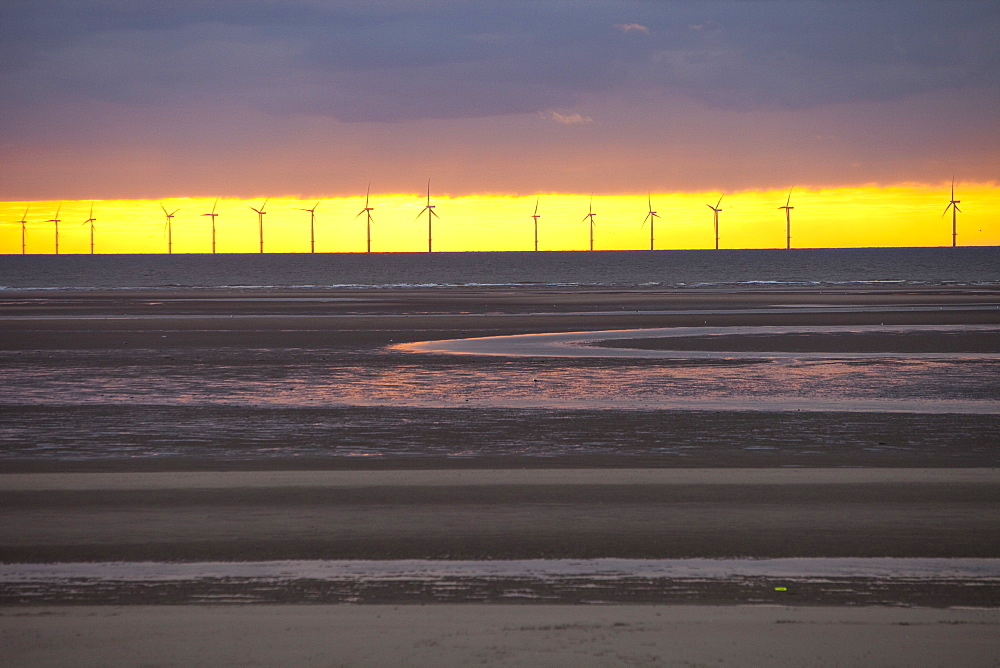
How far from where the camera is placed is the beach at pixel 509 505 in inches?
231

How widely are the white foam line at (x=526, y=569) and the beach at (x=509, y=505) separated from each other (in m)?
0.04

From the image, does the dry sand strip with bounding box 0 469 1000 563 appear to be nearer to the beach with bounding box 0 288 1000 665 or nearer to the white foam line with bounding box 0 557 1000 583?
the beach with bounding box 0 288 1000 665

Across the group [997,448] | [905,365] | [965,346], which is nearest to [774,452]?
[997,448]

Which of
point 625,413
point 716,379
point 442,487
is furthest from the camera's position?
point 716,379

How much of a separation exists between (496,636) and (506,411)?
380 inches

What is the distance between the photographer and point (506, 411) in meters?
15.3

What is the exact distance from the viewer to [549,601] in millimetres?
6281

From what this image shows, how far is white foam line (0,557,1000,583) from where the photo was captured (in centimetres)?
684

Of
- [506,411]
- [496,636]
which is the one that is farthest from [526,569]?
[506,411]

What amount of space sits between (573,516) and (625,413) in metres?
6.56

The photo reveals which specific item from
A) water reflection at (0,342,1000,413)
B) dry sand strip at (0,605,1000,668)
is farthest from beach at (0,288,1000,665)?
water reflection at (0,342,1000,413)

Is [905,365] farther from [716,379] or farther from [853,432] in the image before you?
[853,432]

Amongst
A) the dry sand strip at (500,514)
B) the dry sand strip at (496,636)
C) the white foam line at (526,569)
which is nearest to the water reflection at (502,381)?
the dry sand strip at (500,514)

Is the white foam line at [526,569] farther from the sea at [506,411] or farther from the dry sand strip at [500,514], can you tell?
the sea at [506,411]
